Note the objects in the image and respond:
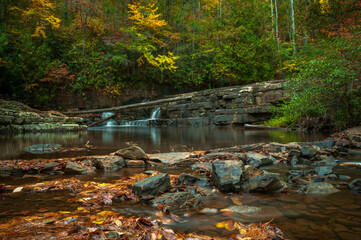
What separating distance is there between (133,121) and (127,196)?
13.4 m

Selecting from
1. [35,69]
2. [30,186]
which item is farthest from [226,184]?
[35,69]

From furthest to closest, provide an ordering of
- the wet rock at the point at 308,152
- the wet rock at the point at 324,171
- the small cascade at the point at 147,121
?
the small cascade at the point at 147,121
the wet rock at the point at 308,152
the wet rock at the point at 324,171

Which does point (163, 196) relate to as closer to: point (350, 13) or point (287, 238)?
point (287, 238)

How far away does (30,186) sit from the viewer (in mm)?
2230

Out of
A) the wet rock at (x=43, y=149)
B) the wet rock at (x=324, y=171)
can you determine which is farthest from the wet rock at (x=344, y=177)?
the wet rock at (x=43, y=149)

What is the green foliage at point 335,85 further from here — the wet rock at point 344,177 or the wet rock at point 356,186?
the wet rock at point 356,186

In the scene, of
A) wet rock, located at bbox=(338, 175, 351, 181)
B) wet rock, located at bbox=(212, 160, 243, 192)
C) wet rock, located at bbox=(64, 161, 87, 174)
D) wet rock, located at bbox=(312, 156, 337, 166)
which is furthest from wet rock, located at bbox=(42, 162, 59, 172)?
wet rock, located at bbox=(312, 156, 337, 166)

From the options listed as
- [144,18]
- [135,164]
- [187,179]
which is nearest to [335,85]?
[187,179]

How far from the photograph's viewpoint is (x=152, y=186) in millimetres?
1997

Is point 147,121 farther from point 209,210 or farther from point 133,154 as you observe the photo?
point 209,210

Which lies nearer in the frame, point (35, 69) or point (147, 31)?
point (35, 69)

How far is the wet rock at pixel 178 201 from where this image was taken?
1.75 m

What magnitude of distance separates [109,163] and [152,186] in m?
1.39

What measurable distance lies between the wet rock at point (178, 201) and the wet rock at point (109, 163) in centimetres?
147
